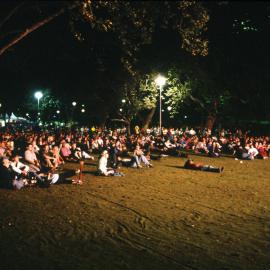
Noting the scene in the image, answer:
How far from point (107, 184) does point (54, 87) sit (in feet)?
85.3

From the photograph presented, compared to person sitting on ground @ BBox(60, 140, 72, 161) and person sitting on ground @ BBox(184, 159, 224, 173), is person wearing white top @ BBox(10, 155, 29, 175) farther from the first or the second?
person sitting on ground @ BBox(184, 159, 224, 173)

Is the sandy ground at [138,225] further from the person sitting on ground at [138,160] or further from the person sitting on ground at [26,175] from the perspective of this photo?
the person sitting on ground at [138,160]

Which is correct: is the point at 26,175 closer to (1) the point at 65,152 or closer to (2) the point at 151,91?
(1) the point at 65,152

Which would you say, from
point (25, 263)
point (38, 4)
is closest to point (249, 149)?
→ point (38, 4)

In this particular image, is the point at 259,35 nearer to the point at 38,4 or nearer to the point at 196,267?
the point at 38,4

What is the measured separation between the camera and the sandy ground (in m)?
6.84

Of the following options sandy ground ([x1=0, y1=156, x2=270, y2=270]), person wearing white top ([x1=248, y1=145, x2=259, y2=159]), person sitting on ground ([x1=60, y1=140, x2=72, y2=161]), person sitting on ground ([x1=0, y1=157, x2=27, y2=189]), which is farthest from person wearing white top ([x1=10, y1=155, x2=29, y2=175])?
A: person wearing white top ([x1=248, y1=145, x2=259, y2=159])

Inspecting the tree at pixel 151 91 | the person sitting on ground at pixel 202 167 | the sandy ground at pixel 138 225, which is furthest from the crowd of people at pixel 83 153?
the tree at pixel 151 91

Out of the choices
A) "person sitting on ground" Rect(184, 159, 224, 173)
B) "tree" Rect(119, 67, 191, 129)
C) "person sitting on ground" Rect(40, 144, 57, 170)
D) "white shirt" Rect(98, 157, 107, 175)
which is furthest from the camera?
"tree" Rect(119, 67, 191, 129)

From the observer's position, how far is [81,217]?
977 cm

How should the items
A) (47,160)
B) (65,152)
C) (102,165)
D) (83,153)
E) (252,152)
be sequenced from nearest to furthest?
(102,165)
(47,160)
(65,152)
(83,153)
(252,152)

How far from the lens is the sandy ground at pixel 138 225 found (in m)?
6.84

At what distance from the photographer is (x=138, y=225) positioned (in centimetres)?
909

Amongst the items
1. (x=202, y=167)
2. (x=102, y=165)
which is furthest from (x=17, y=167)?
(x=202, y=167)
